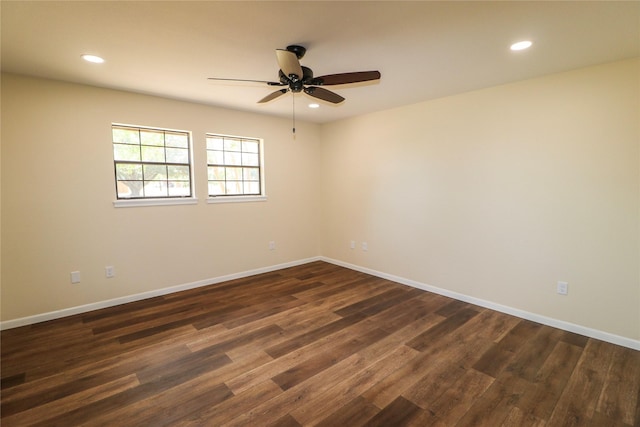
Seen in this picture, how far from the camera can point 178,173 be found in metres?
3.99

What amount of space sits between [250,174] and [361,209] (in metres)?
Answer: 1.91

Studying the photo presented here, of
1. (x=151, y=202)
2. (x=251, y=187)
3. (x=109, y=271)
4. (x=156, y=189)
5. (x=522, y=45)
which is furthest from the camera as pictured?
(x=251, y=187)

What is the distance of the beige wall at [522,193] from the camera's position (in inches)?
103

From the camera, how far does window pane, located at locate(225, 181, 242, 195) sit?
4500 mm

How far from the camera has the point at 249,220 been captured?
463 cm

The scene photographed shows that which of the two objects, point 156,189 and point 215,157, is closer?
point 156,189

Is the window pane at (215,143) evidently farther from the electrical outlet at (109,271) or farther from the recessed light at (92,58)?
the electrical outlet at (109,271)

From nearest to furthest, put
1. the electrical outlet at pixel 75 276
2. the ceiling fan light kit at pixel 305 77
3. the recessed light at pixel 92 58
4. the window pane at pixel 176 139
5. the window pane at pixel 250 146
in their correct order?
the ceiling fan light kit at pixel 305 77
the recessed light at pixel 92 58
the electrical outlet at pixel 75 276
the window pane at pixel 176 139
the window pane at pixel 250 146

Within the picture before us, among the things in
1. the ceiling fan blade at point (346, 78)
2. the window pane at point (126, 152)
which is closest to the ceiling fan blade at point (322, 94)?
the ceiling fan blade at point (346, 78)

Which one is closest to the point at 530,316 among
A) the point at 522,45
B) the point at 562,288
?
the point at 562,288

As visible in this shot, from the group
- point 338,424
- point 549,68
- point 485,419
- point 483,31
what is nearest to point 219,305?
point 338,424

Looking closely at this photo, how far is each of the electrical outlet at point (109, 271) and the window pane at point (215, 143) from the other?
1.99m

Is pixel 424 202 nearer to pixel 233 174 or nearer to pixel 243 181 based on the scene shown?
pixel 243 181

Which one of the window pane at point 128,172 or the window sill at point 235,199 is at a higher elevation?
the window pane at point 128,172
